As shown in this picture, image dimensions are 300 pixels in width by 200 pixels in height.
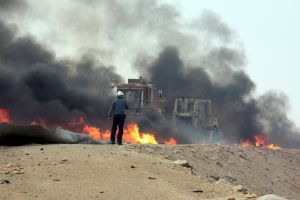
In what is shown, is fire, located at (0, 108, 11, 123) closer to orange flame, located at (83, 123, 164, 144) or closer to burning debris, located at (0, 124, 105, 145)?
orange flame, located at (83, 123, 164, 144)

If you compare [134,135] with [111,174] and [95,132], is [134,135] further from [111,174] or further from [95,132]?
[111,174]

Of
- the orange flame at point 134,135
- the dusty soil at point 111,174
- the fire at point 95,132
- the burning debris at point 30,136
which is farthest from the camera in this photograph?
the fire at point 95,132

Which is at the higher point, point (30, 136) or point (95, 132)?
point (95, 132)

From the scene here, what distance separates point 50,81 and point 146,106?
681 cm

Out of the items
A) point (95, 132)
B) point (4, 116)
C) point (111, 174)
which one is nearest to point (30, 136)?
point (111, 174)

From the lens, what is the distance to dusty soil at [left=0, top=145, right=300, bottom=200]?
8.98 m

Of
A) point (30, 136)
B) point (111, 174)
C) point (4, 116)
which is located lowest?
point (111, 174)

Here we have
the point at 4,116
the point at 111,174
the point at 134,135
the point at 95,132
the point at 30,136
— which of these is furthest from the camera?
the point at 95,132

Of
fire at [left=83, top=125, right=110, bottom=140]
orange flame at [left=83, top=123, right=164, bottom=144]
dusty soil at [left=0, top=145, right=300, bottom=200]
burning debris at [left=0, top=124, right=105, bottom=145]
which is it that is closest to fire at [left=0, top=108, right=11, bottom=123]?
fire at [left=83, top=125, right=110, bottom=140]

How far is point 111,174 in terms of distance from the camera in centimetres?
1045

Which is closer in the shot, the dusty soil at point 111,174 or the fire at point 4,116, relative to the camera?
the dusty soil at point 111,174

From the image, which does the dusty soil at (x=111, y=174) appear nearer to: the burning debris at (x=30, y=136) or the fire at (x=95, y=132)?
the burning debris at (x=30, y=136)

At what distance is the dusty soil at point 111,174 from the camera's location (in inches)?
353

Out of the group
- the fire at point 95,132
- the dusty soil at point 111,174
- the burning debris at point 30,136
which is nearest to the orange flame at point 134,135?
the fire at point 95,132
